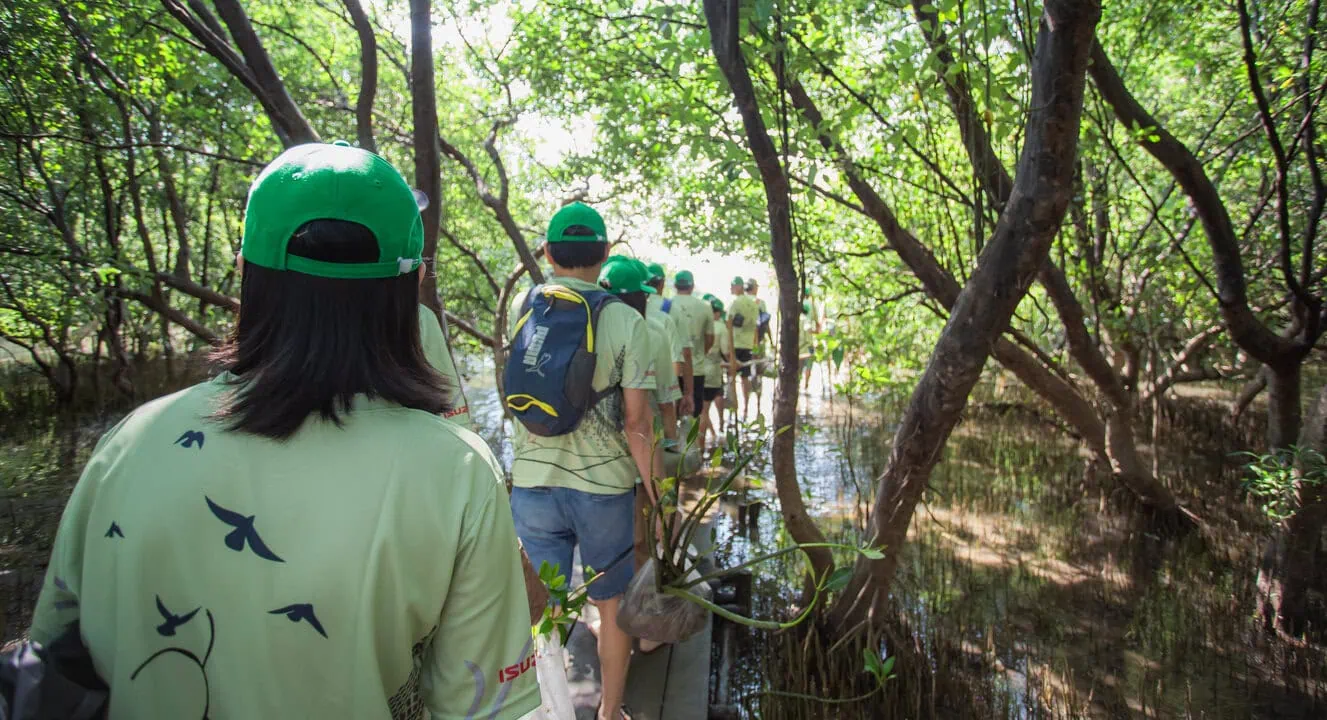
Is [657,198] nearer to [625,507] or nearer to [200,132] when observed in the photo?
[200,132]

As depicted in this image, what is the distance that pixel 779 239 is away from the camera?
2807 mm

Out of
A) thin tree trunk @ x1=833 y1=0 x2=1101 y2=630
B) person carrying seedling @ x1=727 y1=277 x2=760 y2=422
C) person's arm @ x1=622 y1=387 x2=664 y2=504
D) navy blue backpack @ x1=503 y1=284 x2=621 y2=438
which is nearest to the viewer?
thin tree trunk @ x1=833 y1=0 x2=1101 y2=630

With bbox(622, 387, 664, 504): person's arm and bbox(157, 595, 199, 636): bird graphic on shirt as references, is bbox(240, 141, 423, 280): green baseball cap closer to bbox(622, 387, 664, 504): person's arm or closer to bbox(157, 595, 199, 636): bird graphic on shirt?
bbox(157, 595, 199, 636): bird graphic on shirt

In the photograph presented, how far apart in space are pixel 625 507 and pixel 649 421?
0.33 m

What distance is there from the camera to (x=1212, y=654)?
4.08 metres

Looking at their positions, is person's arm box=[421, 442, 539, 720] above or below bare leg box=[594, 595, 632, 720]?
above

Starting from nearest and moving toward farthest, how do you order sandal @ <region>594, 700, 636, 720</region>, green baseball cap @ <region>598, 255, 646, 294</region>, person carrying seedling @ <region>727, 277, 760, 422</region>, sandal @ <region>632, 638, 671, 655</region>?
sandal @ <region>594, 700, 636, 720</region>, sandal @ <region>632, 638, 671, 655</region>, green baseball cap @ <region>598, 255, 646, 294</region>, person carrying seedling @ <region>727, 277, 760, 422</region>

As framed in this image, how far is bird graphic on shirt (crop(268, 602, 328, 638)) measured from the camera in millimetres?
885

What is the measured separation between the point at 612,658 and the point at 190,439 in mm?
1943

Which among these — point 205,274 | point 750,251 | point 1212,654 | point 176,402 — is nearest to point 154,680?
point 176,402

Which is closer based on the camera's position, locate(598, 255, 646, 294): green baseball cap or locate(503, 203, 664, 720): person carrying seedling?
locate(503, 203, 664, 720): person carrying seedling

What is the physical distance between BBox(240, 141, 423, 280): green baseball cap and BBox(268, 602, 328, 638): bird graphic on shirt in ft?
1.29

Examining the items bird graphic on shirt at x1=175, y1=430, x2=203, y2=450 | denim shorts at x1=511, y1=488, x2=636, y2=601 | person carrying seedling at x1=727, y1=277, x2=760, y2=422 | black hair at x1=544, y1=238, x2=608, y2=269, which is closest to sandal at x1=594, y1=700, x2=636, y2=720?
denim shorts at x1=511, y1=488, x2=636, y2=601

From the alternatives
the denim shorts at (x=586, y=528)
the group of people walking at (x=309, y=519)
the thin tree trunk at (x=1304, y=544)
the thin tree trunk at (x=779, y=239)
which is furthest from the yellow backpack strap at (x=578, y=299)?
the thin tree trunk at (x=1304, y=544)
